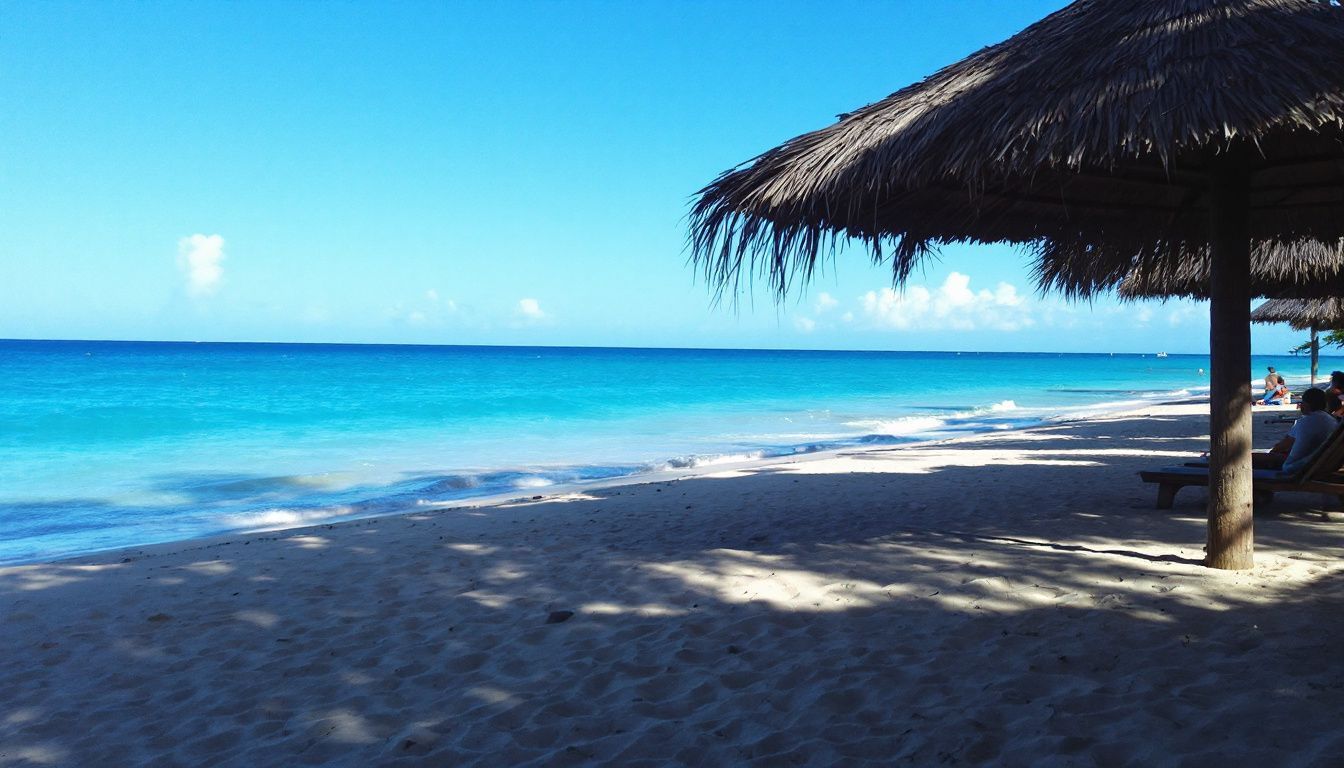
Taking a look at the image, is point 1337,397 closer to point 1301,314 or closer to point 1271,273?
point 1271,273

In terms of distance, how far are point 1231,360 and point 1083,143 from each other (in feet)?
5.00

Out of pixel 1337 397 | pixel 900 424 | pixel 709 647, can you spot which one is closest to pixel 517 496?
pixel 709 647

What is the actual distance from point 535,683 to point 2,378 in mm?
48528

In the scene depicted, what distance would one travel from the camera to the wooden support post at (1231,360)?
390cm

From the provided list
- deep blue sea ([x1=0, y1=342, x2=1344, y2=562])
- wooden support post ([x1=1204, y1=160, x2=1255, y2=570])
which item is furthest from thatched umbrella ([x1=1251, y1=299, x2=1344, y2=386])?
wooden support post ([x1=1204, y1=160, x2=1255, y2=570])

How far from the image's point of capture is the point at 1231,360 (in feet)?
12.8

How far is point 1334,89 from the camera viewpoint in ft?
9.77

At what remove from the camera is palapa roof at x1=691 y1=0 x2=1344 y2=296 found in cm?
307

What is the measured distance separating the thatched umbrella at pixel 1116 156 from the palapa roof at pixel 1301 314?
1235cm

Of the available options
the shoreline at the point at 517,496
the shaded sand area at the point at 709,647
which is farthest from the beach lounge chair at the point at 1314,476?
the shoreline at the point at 517,496

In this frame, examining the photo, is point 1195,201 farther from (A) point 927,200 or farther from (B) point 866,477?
(B) point 866,477

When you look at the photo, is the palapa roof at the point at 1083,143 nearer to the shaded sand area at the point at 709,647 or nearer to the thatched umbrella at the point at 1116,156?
the thatched umbrella at the point at 1116,156

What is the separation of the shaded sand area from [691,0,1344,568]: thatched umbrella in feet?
3.64

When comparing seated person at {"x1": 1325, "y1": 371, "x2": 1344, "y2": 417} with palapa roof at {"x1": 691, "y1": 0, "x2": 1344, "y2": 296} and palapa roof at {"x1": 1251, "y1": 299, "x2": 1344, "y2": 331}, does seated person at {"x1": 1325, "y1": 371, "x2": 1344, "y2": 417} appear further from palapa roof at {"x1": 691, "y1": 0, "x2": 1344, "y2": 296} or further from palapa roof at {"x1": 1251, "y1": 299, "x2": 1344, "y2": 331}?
palapa roof at {"x1": 1251, "y1": 299, "x2": 1344, "y2": 331}
